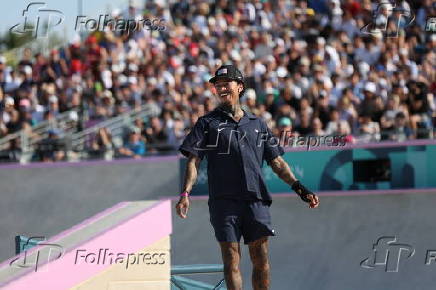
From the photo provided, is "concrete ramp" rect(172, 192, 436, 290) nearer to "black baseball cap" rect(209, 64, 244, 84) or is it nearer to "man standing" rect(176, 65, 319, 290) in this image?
"man standing" rect(176, 65, 319, 290)

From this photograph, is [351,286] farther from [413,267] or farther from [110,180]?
[110,180]

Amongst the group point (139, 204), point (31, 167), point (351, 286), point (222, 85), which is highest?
point (222, 85)

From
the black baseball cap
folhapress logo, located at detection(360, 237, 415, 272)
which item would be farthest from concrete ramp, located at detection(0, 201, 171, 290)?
folhapress logo, located at detection(360, 237, 415, 272)

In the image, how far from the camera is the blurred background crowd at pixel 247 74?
12852mm

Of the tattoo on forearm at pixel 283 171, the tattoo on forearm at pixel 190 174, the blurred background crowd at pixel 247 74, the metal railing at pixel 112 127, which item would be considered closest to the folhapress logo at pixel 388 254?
the blurred background crowd at pixel 247 74

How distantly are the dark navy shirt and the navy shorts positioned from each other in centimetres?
6

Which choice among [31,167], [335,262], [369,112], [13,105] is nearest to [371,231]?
[335,262]

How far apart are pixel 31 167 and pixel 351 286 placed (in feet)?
17.2

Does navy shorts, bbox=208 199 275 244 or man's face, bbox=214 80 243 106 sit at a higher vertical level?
man's face, bbox=214 80 243 106

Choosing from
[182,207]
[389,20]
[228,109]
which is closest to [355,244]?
[389,20]

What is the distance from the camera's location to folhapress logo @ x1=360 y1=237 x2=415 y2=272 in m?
11.7

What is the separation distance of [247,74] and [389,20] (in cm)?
231

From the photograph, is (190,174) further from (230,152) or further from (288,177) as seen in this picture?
Answer: (288,177)

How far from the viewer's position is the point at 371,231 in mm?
12016
